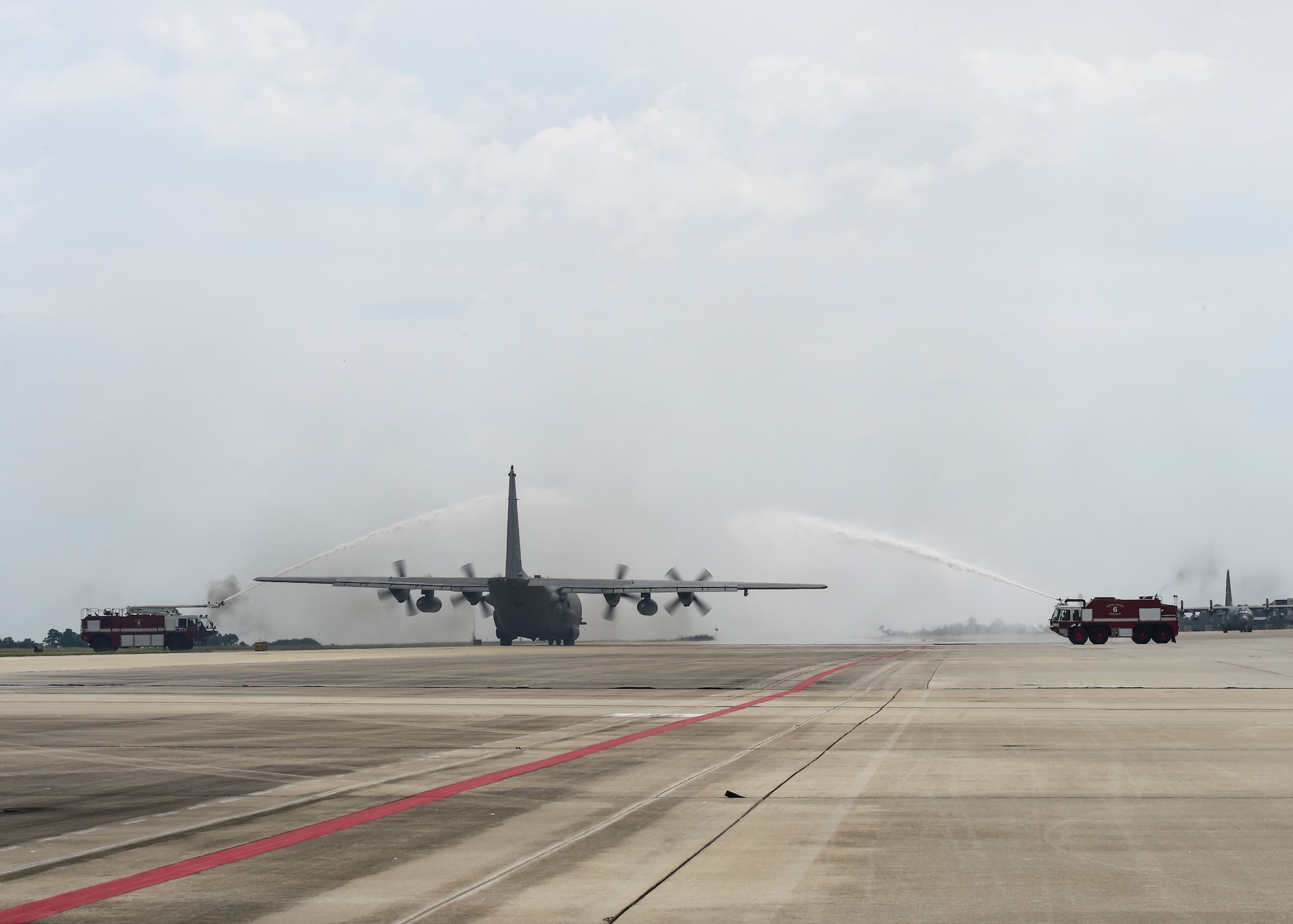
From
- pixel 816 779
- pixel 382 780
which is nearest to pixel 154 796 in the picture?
pixel 382 780

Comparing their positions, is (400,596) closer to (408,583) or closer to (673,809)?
(408,583)

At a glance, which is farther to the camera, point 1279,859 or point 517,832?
point 517,832

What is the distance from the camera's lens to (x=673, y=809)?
13.0 m

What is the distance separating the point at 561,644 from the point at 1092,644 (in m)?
42.2

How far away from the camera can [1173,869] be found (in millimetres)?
9734

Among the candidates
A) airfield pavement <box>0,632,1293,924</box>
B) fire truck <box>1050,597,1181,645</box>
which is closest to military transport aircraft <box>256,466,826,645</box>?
fire truck <box>1050,597,1181,645</box>

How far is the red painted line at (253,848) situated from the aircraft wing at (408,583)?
74.5 m

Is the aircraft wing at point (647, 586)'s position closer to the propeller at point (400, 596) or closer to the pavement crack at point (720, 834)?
the propeller at point (400, 596)

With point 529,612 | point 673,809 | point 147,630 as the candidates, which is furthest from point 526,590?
point 673,809

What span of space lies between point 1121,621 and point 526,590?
4191 centimetres

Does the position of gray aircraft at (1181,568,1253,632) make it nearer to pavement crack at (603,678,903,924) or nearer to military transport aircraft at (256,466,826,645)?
military transport aircraft at (256,466,826,645)

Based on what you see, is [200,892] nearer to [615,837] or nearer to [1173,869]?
[615,837]

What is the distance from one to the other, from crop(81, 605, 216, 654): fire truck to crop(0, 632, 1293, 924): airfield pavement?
64.0 m

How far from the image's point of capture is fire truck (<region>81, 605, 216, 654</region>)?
88500mm
